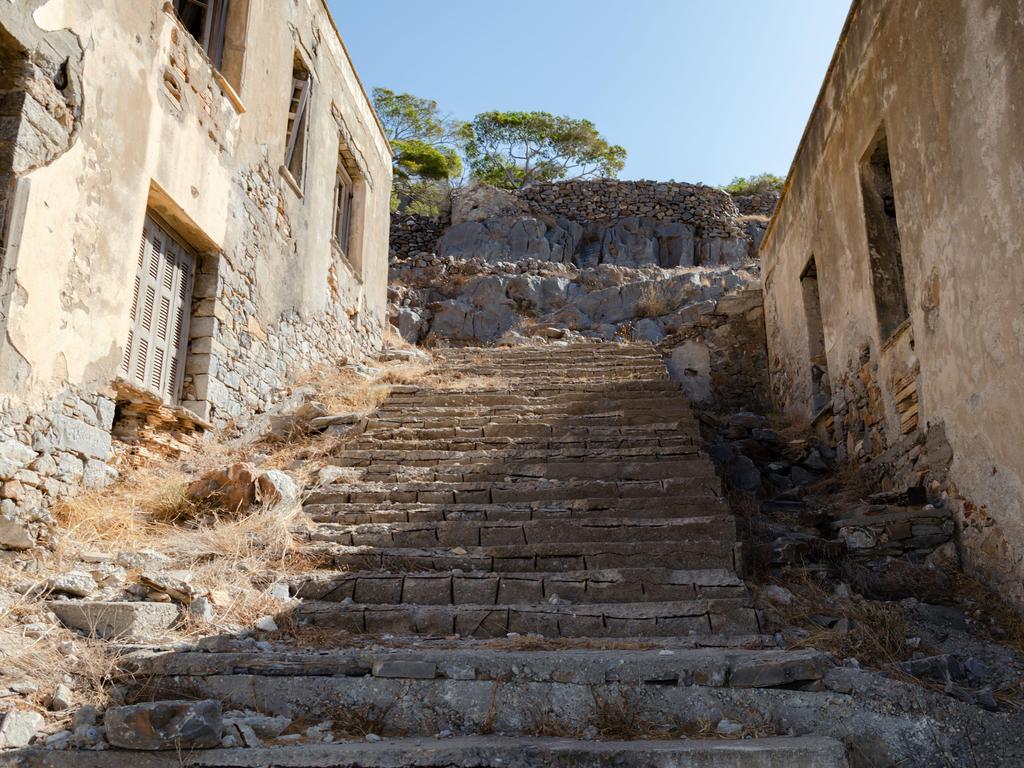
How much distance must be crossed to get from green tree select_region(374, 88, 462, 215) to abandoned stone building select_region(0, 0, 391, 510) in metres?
12.5

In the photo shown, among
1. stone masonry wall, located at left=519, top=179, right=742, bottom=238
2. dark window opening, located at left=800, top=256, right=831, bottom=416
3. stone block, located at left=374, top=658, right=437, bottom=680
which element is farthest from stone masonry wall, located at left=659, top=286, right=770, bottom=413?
stone masonry wall, located at left=519, top=179, right=742, bottom=238

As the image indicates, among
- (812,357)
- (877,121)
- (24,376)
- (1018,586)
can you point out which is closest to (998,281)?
(1018,586)

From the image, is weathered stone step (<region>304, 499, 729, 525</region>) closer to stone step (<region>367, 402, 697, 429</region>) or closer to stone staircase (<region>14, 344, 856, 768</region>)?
stone staircase (<region>14, 344, 856, 768</region>)

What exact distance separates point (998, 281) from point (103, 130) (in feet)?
19.6

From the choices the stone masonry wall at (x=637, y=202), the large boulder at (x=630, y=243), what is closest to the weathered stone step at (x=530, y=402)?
the large boulder at (x=630, y=243)

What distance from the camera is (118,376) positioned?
5785mm

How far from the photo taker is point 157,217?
6.74 m

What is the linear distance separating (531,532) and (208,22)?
Answer: 630 cm

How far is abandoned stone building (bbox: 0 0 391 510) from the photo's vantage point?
189 inches

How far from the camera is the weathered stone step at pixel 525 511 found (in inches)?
213

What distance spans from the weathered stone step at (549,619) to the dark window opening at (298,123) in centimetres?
672

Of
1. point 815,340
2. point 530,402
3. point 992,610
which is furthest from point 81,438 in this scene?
point 815,340

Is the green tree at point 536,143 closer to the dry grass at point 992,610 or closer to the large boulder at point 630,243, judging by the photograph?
the large boulder at point 630,243

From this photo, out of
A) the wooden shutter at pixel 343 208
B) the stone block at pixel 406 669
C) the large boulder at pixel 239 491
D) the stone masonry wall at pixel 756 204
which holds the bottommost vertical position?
the stone block at pixel 406 669
